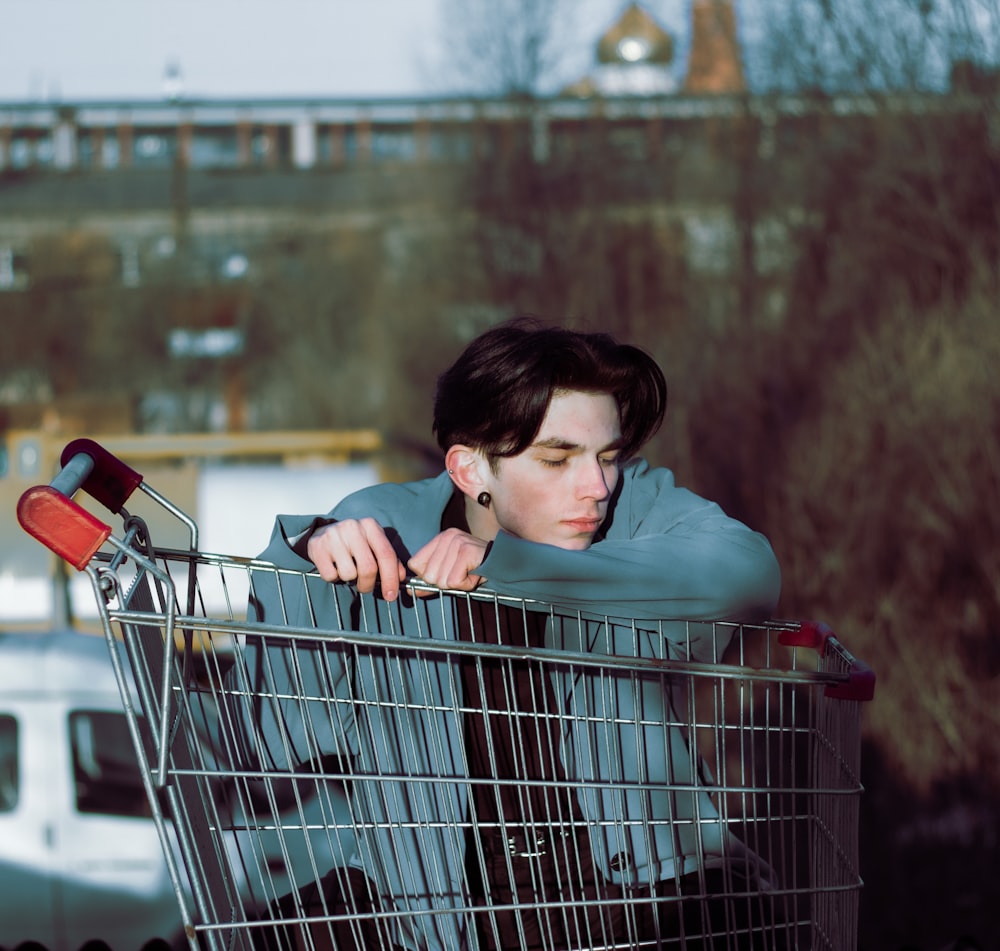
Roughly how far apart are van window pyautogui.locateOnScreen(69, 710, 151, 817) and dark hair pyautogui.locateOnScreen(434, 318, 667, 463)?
6.19 meters

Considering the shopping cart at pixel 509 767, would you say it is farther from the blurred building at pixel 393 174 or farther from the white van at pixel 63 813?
the blurred building at pixel 393 174

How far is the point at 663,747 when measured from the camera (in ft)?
8.00

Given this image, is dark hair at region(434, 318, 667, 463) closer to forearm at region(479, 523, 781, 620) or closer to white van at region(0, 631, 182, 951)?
forearm at region(479, 523, 781, 620)

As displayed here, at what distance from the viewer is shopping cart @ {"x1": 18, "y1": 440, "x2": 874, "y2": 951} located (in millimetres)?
2182

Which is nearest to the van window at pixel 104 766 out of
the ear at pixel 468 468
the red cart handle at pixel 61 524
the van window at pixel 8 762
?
the van window at pixel 8 762

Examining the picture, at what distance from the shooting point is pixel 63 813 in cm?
823

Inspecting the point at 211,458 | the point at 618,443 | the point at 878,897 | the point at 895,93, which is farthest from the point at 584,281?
the point at 618,443

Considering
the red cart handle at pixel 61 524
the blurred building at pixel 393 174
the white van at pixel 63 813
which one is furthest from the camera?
the blurred building at pixel 393 174

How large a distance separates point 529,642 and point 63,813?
6.47m

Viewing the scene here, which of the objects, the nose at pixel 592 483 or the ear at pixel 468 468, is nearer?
the nose at pixel 592 483

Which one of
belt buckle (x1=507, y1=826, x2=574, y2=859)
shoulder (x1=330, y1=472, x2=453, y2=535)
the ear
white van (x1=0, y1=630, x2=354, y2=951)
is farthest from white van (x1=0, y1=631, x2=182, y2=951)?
belt buckle (x1=507, y1=826, x2=574, y2=859)

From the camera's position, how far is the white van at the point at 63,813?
26.4 feet

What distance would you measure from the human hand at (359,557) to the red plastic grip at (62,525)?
0.42 m

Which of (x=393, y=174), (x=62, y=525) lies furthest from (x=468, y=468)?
(x=393, y=174)
